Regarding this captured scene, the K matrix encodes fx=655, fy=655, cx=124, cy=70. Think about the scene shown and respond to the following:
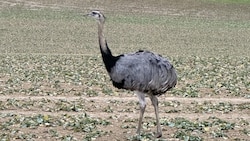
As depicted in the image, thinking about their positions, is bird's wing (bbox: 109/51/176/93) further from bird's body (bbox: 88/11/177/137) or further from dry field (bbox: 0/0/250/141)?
dry field (bbox: 0/0/250/141)

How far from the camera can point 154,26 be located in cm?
Result: 5434

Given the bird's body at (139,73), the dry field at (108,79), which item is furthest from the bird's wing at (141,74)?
the dry field at (108,79)

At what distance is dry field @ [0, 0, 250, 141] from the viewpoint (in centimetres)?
1402

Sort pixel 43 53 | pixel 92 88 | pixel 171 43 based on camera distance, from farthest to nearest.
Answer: pixel 171 43 < pixel 43 53 < pixel 92 88

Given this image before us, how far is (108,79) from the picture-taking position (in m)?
24.1

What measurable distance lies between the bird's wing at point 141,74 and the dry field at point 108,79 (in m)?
1.03

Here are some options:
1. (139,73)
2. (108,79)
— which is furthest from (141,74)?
(108,79)

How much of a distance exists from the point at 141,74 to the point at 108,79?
1132 centimetres

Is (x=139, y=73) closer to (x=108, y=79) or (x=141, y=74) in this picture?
(x=141, y=74)

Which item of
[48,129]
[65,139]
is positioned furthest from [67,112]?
[65,139]

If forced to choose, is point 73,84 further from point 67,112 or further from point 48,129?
point 48,129

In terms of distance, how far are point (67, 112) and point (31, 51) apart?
914 inches

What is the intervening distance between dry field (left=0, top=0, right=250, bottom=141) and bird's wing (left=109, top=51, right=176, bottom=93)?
103cm

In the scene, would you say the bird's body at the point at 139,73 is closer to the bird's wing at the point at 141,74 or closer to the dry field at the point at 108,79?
the bird's wing at the point at 141,74
